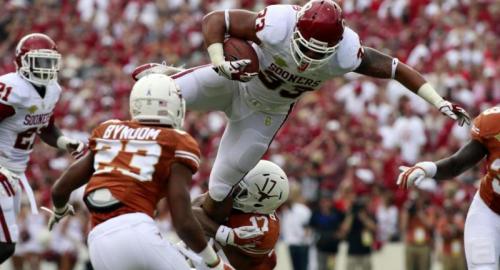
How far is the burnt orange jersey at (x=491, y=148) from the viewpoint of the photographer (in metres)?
→ 7.89

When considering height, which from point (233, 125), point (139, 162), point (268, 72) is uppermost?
point (139, 162)

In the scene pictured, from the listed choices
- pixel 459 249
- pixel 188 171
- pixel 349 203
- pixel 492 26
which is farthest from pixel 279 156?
pixel 188 171

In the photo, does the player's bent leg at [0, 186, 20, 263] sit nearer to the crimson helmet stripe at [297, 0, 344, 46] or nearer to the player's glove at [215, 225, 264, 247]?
the player's glove at [215, 225, 264, 247]

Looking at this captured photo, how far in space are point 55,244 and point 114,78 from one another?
4.77 meters

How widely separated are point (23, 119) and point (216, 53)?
2.02m

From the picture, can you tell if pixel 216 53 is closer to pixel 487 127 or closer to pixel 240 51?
pixel 240 51

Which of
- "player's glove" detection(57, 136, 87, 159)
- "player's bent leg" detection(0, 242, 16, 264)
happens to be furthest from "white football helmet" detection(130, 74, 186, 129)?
"player's bent leg" detection(0, 242, 16, 264)

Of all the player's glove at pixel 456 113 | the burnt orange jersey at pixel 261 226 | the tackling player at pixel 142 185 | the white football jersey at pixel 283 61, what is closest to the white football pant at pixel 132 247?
the tackling player at pixel 142 185

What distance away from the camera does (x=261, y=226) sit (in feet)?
26.8

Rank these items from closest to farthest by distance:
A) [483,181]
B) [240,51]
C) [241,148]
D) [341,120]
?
1. [240,51]
2. [483,181]
3. [241,148]
4. [341,120]

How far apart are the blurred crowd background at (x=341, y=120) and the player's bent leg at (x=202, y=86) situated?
20.2 feet

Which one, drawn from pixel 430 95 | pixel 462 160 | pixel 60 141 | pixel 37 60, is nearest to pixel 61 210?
pixel 60 141

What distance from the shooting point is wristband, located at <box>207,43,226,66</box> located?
757cm

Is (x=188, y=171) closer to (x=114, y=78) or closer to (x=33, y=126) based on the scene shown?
(x=33, y=126)
